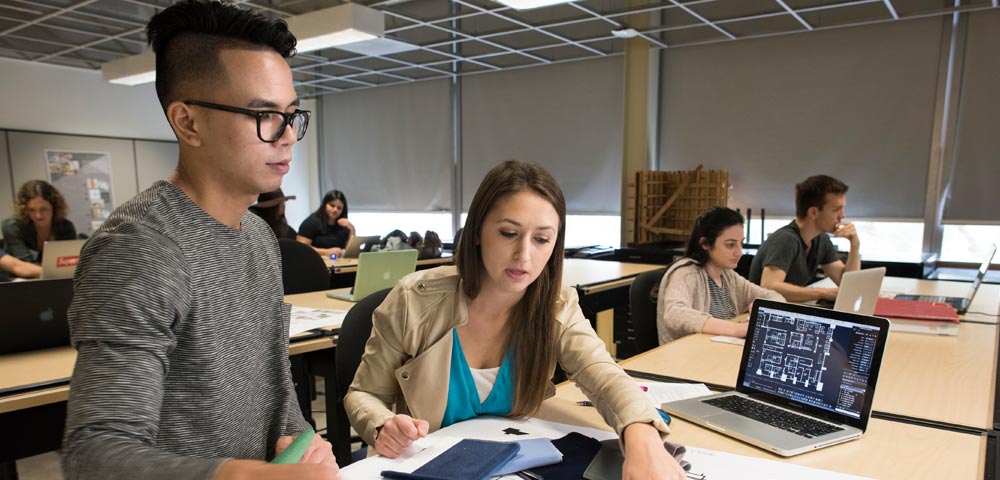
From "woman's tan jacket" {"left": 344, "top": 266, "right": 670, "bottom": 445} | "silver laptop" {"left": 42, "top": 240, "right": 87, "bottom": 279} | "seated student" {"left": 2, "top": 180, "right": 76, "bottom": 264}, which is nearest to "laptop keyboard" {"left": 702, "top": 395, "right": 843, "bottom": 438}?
"woman's tan jacket" {"left": 344, "top": 266, "right": 670, "bottom": 445}

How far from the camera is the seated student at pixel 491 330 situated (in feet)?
4.48

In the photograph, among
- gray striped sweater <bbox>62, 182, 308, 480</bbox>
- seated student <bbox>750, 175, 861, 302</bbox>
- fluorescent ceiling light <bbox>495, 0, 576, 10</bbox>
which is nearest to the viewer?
gray striped sweater <bbox>62, 182, 308, 480</bbox>

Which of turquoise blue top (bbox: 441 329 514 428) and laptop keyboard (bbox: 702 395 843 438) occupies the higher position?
turquoise blue top (bbox: 441 329 514 428)

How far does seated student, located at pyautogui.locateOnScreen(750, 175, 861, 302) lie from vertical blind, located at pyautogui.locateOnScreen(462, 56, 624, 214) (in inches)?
124

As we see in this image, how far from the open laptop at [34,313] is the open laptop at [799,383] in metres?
1.84

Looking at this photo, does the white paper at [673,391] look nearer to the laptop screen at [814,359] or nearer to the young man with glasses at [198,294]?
the laptop screen at [814,359]

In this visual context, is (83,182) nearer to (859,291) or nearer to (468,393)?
(468,393)

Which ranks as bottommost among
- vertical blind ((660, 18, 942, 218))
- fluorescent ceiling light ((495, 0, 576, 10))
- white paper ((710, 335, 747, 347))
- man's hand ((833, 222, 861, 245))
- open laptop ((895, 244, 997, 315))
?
white paper ((710, 335, 747, 347))

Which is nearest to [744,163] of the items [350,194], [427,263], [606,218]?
[606,218]

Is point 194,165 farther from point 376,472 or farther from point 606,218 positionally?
point 606,218

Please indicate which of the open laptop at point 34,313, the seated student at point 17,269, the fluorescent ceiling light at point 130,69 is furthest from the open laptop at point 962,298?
the fluorescent ceiling light at point 130,69

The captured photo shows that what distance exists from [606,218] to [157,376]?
6.49 m

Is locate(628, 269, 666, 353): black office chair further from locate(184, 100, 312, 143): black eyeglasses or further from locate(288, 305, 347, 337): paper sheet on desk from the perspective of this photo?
locate(184, 100, 312, 143): black eyeglasses

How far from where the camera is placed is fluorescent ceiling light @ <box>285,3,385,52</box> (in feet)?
14.7
